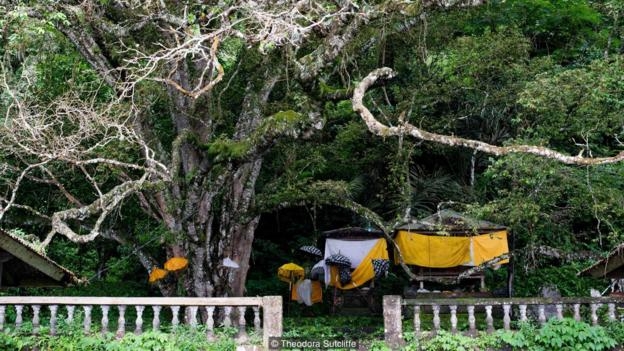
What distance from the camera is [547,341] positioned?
1012 centimetres

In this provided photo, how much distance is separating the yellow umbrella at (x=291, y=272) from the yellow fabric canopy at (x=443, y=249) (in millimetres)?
2680

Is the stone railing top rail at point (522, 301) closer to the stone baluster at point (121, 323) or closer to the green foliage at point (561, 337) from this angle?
the green foliage at point (561, 337)

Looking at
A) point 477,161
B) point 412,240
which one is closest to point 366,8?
point 412,240

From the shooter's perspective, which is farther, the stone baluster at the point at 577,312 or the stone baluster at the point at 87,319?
the stone baluster at the point at 87,319

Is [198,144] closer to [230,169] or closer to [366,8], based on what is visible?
[230,169]

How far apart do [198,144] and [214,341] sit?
152 inches

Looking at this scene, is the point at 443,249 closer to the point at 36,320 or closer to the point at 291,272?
the point at 291,272

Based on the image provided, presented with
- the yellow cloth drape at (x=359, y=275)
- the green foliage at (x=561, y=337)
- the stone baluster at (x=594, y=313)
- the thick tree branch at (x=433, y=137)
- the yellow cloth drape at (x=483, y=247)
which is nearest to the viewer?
the thick tree branch at (x=433, y=137)

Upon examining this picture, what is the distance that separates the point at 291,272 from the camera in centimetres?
1781

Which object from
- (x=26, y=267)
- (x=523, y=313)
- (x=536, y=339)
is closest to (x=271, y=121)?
(x=26, y=267)

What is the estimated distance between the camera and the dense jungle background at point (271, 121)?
11.1m

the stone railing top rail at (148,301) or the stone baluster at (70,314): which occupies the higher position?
the stone railing top rail at (148,301)

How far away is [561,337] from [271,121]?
5.76 meters

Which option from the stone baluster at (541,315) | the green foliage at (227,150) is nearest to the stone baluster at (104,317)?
the green foliage at (227,150)
